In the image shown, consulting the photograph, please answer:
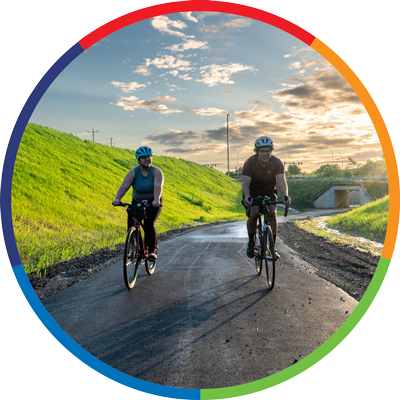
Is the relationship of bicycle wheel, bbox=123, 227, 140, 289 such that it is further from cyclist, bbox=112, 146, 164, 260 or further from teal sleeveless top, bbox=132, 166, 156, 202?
teal sleeveless top, bbox=132, 166, 156, 202

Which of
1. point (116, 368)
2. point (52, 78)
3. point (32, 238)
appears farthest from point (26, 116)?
point (32, 238)

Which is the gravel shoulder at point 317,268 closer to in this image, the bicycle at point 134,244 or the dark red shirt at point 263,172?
the bicycle at point 134,244

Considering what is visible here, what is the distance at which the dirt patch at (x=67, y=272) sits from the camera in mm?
4887

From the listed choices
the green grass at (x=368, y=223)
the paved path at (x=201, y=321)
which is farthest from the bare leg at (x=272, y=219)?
the green grass at (x=368, y=223)

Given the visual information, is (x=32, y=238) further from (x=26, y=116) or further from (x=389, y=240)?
(x=389, y=240)

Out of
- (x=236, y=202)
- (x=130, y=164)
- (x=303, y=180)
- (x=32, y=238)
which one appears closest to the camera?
(x=32, y=238)

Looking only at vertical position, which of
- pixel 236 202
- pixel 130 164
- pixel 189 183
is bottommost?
pixel 236 202

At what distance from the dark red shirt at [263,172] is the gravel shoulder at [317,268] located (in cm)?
209

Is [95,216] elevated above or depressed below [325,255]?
above

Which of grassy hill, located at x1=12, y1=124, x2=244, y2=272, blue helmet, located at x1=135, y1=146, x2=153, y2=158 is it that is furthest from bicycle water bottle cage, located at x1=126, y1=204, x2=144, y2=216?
grassy hill, located at x1=12, y1=124, x2=244, y2=272

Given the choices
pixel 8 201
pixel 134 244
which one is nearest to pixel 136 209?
pixel 134 244

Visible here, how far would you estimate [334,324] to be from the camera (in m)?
3.46

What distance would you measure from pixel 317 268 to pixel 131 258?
13.1 feet

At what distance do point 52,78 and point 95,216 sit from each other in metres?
8.22
